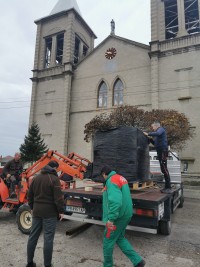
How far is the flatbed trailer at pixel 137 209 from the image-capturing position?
13.7 ft

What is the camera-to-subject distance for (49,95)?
26.6 m

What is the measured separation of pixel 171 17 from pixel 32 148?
20931mm

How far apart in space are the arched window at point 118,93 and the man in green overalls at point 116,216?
20.1 m

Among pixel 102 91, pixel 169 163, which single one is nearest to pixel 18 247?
pixel 169 163

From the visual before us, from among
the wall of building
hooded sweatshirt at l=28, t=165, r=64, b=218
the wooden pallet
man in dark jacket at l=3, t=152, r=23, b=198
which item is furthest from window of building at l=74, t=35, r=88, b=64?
hooded sweatshirt at l=28, t=165, r=64, b=218

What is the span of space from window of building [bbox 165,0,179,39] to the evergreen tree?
18.2 meters

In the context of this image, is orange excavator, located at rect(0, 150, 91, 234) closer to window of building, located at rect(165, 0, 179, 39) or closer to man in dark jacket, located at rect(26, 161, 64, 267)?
man in dark jacket, located at rect(26, 161, 64, 267)

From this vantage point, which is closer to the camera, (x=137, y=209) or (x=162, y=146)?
(x=137, y=209)

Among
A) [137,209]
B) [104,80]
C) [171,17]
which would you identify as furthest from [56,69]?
[137,209]

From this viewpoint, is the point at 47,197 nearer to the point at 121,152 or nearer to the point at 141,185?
the point at 121,152

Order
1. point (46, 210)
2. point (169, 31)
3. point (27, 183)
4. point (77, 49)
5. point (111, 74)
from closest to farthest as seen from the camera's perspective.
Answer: point (46, 210), point (27, 183), point (169, 31), point (111, 74), point (77, 49)

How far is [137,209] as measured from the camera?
4.32m

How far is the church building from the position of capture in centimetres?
1997

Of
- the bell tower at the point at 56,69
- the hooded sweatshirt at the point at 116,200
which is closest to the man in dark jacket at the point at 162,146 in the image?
the hooded sweatshirt at the point at 116,200
